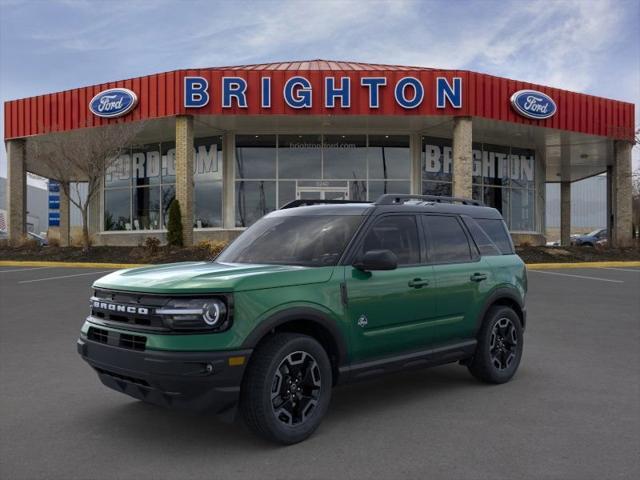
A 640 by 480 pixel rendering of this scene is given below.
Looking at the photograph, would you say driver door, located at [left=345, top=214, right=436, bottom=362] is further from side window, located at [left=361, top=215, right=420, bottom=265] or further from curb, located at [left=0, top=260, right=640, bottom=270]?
curb, located at [left=0, top=260, right=640, bottom=270]

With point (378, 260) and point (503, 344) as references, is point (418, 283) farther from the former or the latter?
point (503, 344)

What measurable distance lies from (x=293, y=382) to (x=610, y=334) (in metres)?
6.11

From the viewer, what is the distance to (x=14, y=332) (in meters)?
8.61

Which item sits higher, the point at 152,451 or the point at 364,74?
the point at 364,74

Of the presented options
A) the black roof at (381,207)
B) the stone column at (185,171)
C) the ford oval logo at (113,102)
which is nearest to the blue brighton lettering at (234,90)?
the stone column at (185,171)

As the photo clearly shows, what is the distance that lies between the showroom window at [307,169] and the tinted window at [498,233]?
18.1m

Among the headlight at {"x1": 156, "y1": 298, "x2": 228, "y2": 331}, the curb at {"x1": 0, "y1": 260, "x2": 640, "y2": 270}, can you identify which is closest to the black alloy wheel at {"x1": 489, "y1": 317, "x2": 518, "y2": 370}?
the headlight at {"x1": 156, "y1": 298, "x2": 228, "y2": 331}

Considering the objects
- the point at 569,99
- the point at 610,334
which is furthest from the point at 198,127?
the point at 610,334

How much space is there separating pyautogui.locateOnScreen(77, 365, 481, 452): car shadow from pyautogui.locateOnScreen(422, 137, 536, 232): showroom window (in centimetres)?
2022

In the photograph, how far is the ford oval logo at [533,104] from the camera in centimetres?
2248

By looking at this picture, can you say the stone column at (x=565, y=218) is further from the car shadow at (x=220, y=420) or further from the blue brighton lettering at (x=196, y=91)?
the car shadow at (x=220, y=420)

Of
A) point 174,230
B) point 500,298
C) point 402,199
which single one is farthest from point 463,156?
point 402,199

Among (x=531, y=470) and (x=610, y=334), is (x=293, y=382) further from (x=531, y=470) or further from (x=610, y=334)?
(x=610, y=334)

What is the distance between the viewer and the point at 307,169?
24.9m
